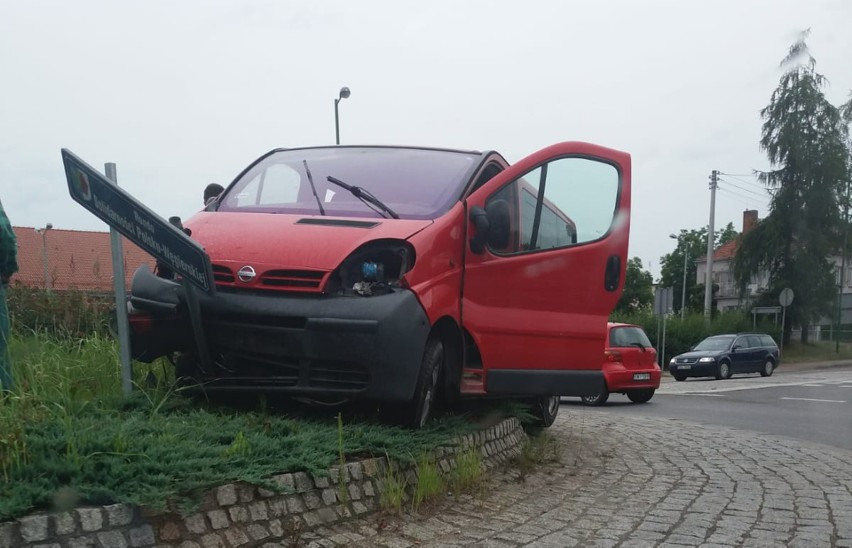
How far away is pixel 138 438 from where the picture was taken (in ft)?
14.8

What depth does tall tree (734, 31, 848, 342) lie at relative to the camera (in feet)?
155

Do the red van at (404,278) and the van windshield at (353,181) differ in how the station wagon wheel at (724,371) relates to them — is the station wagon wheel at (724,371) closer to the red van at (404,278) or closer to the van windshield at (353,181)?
the red van at (404,278)

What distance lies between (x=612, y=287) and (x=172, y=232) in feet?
11.9

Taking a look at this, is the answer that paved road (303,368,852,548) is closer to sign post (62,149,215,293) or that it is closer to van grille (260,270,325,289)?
van grille (260,270,325,289)

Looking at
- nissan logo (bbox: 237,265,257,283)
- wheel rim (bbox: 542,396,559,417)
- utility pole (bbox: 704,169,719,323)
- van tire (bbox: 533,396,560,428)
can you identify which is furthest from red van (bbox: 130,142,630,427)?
utility pole (bbox: 704,169,719,323)

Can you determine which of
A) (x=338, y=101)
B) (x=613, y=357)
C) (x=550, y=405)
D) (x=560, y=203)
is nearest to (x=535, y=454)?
(x=550, y=405)

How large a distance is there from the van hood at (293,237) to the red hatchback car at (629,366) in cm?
1127

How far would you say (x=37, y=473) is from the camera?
390 centimetres

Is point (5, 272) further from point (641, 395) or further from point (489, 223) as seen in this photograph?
point (641, 395)

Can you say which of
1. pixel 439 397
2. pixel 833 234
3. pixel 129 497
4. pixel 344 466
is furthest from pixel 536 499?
pixel 833 234

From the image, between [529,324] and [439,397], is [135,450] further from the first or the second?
[529,324]

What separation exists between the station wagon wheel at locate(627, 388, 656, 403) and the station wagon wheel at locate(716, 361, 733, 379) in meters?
12.7

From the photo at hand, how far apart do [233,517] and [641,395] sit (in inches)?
569

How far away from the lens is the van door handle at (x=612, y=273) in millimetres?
7492
